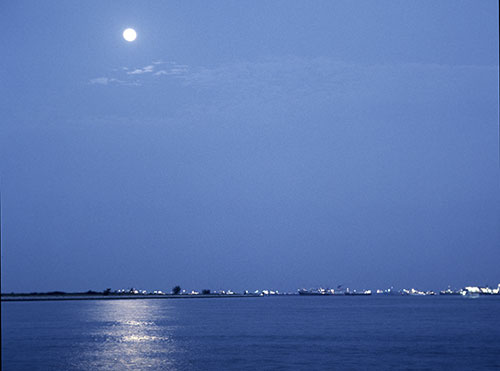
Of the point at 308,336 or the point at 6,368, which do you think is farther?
the point at 308,336

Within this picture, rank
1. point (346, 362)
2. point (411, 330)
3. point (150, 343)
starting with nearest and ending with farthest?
1. point (346, 362)
2. point (150, 343)
3. point (411, 330)

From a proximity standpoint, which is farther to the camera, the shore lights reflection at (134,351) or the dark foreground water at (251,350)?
the shore lights reflection at (134,351)

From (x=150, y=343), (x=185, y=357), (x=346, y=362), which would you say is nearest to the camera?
(x=346, y=362)

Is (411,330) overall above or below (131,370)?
above

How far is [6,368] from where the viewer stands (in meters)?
37.8

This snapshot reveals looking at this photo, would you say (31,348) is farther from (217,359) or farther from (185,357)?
(217,359)

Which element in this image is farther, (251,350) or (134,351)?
(251,350)

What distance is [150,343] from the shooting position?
5488 cm

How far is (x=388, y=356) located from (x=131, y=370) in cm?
2078

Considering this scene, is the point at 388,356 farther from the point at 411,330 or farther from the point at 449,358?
the point at 411,330

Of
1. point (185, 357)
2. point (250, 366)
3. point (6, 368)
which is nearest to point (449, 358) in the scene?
point (250, 366)

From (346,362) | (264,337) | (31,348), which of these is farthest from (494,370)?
(31,348)

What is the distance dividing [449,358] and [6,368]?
33.6 m

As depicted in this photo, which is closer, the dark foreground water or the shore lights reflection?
the dark foreground water
